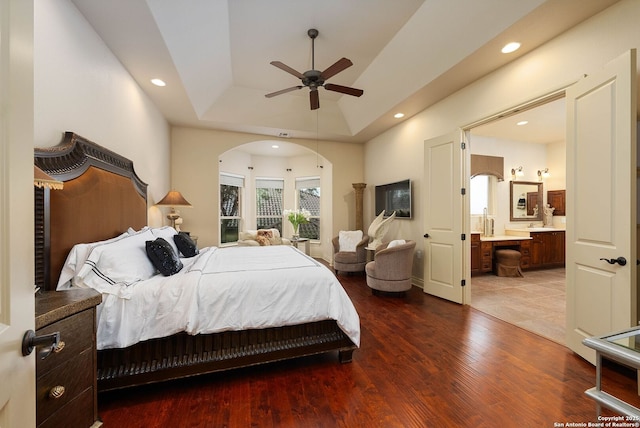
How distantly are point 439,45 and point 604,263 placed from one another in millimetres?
2610

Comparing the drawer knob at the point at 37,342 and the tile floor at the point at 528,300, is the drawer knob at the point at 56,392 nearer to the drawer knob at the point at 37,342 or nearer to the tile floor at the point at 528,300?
the drawer knob at the point at 37,342

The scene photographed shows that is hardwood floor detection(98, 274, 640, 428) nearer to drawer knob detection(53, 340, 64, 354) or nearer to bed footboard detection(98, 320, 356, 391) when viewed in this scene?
bed footboard detection(98, 320, 356, 391)

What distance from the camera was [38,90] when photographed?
1700 mm

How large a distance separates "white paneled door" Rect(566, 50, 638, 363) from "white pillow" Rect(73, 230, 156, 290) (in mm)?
3474

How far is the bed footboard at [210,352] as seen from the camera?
1.75 meters

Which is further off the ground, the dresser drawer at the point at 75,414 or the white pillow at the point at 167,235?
the white pillow at the point at 167,235

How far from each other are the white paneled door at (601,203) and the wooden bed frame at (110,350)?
1937 mm

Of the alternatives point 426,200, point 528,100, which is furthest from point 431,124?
point 528,100

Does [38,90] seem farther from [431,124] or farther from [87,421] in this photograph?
[431,124]

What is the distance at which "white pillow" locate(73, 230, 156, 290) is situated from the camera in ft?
5.73

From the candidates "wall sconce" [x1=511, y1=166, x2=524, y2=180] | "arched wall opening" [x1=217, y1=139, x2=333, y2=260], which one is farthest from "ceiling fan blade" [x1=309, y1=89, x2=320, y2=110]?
"wall sconce" [x1=511, y1=166, x2=524, y2=180]

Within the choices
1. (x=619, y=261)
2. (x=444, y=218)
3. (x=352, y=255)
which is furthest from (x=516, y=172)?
(x=619, y=261)

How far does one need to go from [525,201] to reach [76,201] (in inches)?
302

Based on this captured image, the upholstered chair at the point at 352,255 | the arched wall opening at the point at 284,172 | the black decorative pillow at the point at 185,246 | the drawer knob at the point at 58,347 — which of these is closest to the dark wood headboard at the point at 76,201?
the black decorative pillow at the point at 185,246
